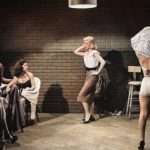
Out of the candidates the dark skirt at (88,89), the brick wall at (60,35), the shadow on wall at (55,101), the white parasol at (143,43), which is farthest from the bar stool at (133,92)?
the white parasol at (143,43)

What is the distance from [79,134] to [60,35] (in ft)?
9.54

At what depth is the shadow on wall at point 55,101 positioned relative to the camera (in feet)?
29.5

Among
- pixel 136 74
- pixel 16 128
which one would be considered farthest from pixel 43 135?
pixel 136 74

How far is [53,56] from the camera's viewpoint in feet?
29.5

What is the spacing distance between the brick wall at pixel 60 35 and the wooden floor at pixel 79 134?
3.00ft

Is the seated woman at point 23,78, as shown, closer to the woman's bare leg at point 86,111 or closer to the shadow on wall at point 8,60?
the woman's bare leg at point 86,111

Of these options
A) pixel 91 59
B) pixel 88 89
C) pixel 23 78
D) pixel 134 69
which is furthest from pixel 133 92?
pixel 23 78

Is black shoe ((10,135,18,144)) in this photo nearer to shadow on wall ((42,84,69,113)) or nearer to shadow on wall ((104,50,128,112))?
shadow on wall ((42,84,69,113))

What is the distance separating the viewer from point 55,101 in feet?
29.7

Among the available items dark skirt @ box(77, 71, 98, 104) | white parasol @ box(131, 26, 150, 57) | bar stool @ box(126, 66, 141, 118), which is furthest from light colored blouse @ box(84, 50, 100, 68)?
white parasol @ box(131, 26, 150, 57)

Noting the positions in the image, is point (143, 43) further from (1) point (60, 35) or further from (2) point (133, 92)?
(1) point (60, 35)

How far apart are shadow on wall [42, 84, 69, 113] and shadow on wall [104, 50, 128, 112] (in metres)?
1.01

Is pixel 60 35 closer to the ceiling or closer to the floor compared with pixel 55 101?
closer to the ceiling

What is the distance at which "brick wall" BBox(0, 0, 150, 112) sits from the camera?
8727 mm
